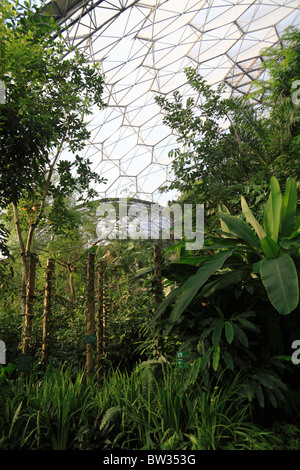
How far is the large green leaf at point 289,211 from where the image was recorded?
2670 mm

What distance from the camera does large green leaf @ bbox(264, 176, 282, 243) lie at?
260 cm

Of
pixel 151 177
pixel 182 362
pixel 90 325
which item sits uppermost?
pixel 151 177

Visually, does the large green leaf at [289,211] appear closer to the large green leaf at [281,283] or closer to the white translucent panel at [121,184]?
the large green leaf at [281,283]

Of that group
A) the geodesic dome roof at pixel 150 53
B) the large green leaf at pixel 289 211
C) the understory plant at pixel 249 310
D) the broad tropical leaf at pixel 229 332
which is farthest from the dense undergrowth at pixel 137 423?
the geodesic dome roof at pixel 150 53

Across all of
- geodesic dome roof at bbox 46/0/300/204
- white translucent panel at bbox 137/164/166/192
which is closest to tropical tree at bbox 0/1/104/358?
geodesic dome roof at bbox 46/0/300/204

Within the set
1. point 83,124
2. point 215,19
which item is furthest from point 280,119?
point 215,19

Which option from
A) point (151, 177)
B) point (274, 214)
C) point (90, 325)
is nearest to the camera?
point (274, 214)

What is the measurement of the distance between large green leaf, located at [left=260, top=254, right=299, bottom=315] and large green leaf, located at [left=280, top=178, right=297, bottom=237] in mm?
673

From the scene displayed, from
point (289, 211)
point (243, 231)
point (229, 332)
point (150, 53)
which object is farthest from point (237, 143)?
point (150, 53)

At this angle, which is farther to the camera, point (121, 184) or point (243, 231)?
point (121, 184)

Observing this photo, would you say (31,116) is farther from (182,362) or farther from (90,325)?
(182,362)

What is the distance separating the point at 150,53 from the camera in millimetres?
13367

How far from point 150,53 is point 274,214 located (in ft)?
44.7

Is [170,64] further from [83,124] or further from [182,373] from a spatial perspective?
[182,373]
